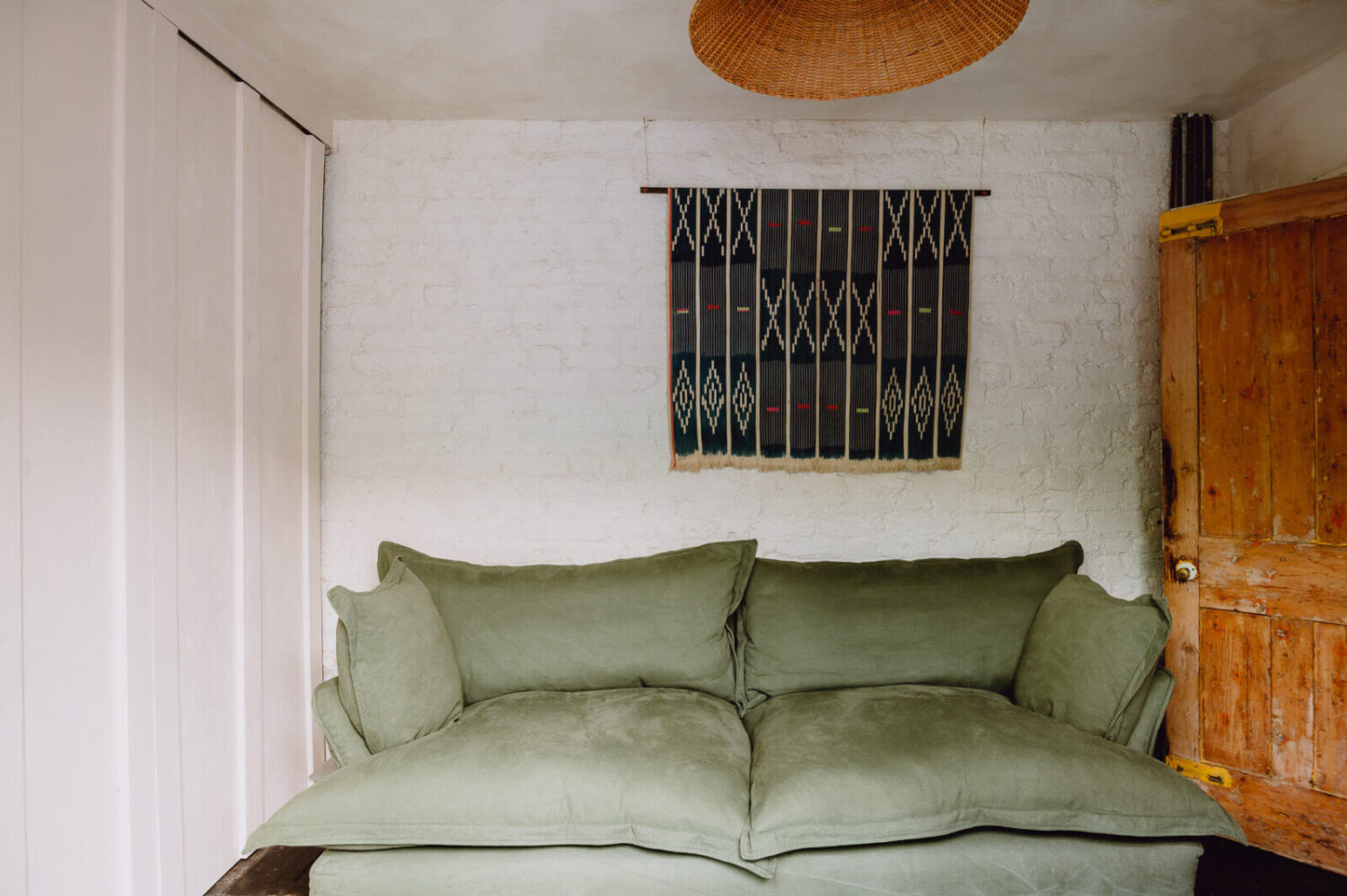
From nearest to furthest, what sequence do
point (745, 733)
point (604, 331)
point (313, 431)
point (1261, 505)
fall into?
point (745, 733) → point (1261, 505) → point (313, 431) → point (604, 331)

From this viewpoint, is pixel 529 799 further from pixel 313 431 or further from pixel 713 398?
pixel 313 431

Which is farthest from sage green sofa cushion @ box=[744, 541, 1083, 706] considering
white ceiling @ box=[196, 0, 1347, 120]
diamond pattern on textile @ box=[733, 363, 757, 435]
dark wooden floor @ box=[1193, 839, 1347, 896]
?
white ceiling @ box=[196, 0, 1347, 120]

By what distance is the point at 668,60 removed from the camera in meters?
2.27

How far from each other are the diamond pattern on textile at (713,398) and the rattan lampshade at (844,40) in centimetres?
141

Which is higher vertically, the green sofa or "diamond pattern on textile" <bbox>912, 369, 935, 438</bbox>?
"diamond pattern on textile" <bbox>912, 369, 935, 438</bbox>

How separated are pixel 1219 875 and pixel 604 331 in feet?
8.70

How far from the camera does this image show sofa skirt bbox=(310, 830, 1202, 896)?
161 centimetres

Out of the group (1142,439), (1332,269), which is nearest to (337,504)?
(1142,439)

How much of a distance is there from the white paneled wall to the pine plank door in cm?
312

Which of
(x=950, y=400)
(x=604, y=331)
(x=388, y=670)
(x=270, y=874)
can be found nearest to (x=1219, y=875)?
(x=950, y=400)

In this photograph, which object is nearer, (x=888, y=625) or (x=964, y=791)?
(x=964, y=791)

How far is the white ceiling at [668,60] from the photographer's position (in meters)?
2.04

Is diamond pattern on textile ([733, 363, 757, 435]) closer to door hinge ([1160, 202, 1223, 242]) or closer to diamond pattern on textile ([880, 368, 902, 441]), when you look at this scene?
diamond pattern on textile ([880, 368, 902, 441])

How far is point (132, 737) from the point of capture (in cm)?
174
